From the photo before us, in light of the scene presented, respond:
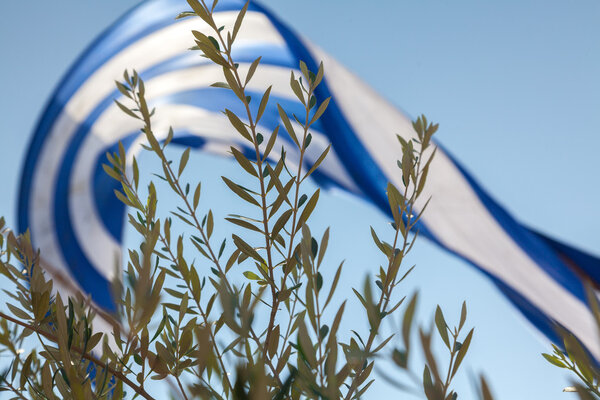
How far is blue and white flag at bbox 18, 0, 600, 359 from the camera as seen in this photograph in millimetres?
2555

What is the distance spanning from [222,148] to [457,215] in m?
1.61

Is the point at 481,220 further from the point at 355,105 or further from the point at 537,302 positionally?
the point at 355,105

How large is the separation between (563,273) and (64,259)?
9.48 feet

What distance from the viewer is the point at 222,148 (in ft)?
11.2

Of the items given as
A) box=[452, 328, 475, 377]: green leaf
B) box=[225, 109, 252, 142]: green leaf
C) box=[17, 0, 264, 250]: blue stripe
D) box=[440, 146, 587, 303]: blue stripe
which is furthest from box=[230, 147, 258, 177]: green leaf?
box=[17, 0, 264, 250]: blue stripe

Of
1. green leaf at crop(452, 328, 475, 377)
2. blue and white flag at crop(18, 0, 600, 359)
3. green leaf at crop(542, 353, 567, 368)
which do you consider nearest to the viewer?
green leaf at crop(452, 328, 475, 377)

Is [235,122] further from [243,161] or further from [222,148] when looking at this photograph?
[222,148]

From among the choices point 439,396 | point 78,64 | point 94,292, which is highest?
point 78,64

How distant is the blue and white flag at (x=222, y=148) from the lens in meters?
2.55

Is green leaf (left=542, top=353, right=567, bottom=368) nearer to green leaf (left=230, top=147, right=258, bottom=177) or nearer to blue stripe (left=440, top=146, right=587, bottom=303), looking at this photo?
green leaf (left=230, top=147, right=258, bottom=177)

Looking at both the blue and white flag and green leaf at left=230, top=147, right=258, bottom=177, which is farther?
the blue and white flag

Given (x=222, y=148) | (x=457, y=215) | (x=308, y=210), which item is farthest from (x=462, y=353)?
(x=222, y=148)

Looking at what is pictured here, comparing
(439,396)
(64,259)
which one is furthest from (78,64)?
(439,396)

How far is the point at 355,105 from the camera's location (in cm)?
294
